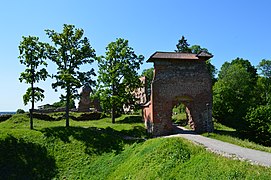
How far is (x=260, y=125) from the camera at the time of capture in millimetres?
24672

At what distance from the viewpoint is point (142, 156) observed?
1650cm

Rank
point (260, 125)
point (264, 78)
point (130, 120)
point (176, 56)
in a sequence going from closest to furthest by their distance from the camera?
point (260, 125) < point (176, 56) < point (130, 120) < point (264, 78)

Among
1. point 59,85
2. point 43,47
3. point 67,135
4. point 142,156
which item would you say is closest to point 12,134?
point 67,135

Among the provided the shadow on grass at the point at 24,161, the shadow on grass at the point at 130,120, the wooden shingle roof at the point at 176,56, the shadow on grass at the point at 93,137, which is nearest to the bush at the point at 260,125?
the wooden shingle roof at the point at 176,56

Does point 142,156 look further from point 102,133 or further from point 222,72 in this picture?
point 222,72

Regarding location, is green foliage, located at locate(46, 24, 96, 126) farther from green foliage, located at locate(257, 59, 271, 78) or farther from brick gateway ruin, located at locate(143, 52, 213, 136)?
green foliage, located at locate(257, 59, 271, 78)

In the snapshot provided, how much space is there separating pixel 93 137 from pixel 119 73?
981 cm

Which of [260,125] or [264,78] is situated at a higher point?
[264,78]

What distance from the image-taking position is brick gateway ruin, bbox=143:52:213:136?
24.3 metres

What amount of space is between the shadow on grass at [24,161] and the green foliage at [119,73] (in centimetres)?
1034

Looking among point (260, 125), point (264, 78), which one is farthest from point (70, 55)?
point (264, 78)

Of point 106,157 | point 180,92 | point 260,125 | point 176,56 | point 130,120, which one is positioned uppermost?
point 176,56

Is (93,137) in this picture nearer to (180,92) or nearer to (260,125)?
(180,92)

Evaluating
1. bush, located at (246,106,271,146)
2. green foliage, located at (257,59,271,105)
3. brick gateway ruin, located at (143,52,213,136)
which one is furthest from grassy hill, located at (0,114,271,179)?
green foliage, located at (257,59,271,105)
